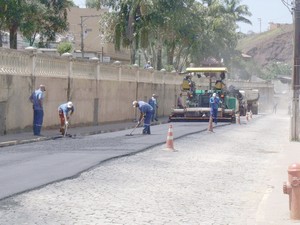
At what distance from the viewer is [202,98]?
4378cm

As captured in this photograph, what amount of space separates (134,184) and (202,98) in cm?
3026

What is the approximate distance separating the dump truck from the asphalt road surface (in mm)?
18347

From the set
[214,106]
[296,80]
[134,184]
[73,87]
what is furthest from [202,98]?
[134,184]

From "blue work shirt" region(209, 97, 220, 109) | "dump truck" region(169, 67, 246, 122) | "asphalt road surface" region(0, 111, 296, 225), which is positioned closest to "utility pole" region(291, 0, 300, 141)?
"asphalt road surface" region(0, 111, 296, 225)

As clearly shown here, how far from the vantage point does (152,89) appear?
49.4 m

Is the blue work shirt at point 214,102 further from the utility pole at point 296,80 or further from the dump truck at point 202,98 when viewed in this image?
the utility pole at point 296,80

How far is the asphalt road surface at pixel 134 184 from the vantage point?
1034 cm

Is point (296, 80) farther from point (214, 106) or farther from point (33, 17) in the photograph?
point (33, 17)

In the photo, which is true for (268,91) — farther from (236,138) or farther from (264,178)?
(264,178)

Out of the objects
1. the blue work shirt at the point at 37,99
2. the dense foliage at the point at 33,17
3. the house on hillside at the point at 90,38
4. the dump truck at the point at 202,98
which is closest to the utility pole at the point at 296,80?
the blue work shirt at the point at 37,99

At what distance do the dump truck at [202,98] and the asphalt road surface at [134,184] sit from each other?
18.3m

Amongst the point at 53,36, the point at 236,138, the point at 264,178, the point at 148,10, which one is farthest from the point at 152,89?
the point at 264,178

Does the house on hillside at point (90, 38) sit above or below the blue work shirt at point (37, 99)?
above

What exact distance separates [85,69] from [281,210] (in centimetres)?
2495
